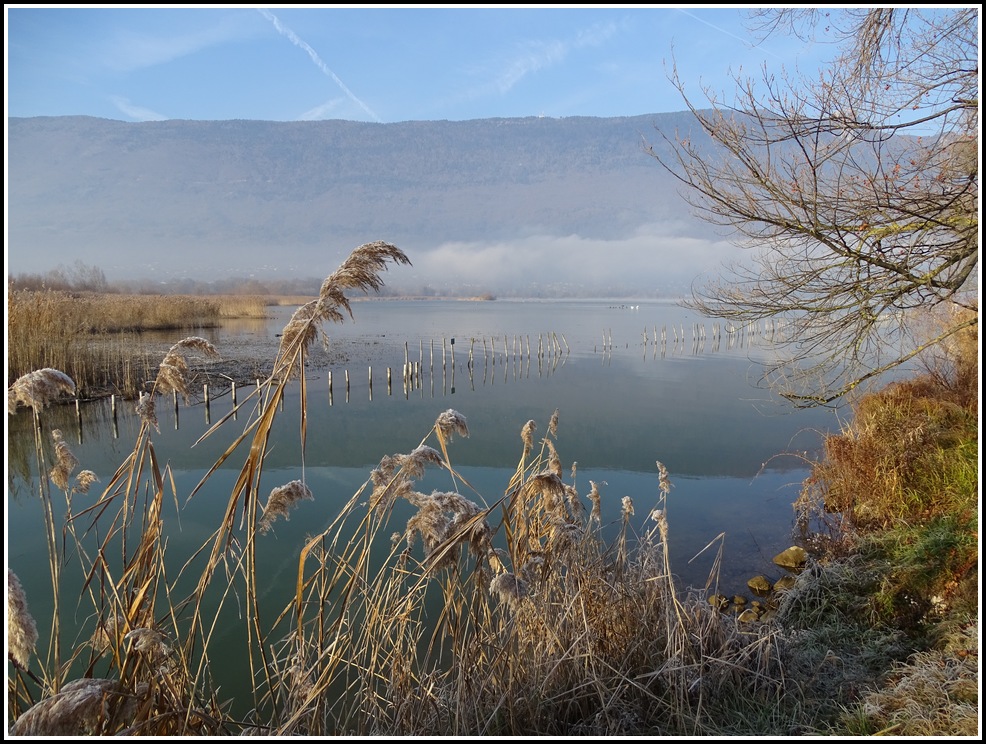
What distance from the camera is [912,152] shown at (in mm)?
4945

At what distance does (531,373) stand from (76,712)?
765 inches

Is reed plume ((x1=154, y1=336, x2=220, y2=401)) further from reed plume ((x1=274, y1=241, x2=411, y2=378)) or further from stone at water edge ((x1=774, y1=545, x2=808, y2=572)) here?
stone at water edge ((x1=774, y1=545, x2=808, y2=572))

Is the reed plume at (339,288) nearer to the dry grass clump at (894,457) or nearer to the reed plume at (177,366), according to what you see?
the reed plume at (177,366)

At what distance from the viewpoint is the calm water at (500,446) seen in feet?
21.9

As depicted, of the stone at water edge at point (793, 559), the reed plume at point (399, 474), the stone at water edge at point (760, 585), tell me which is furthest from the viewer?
the stone at water edge at point (793, 559)

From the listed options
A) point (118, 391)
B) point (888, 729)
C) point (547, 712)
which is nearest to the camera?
point (888, 729)

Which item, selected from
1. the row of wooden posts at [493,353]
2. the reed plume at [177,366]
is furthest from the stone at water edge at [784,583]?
the reed plume at [177,366]

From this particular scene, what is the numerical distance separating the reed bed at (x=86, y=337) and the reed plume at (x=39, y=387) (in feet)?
17.5

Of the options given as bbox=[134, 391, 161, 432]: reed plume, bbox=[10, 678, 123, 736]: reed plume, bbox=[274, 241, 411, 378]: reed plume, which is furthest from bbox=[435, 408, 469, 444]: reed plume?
bbox=[10, 678, 123, 736]: reed plume

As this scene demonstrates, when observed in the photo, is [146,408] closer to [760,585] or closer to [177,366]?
[177,366]

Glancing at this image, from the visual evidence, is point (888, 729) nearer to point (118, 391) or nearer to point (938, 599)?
point (938, 599)

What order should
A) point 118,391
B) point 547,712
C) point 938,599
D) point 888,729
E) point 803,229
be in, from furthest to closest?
point 118,391, point 803,229, point 938,599, point 547,712, point 888,729

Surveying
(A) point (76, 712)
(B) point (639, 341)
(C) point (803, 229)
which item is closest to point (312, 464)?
(C) point (803, 229)

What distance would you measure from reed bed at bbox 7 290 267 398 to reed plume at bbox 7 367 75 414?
17.5ft
